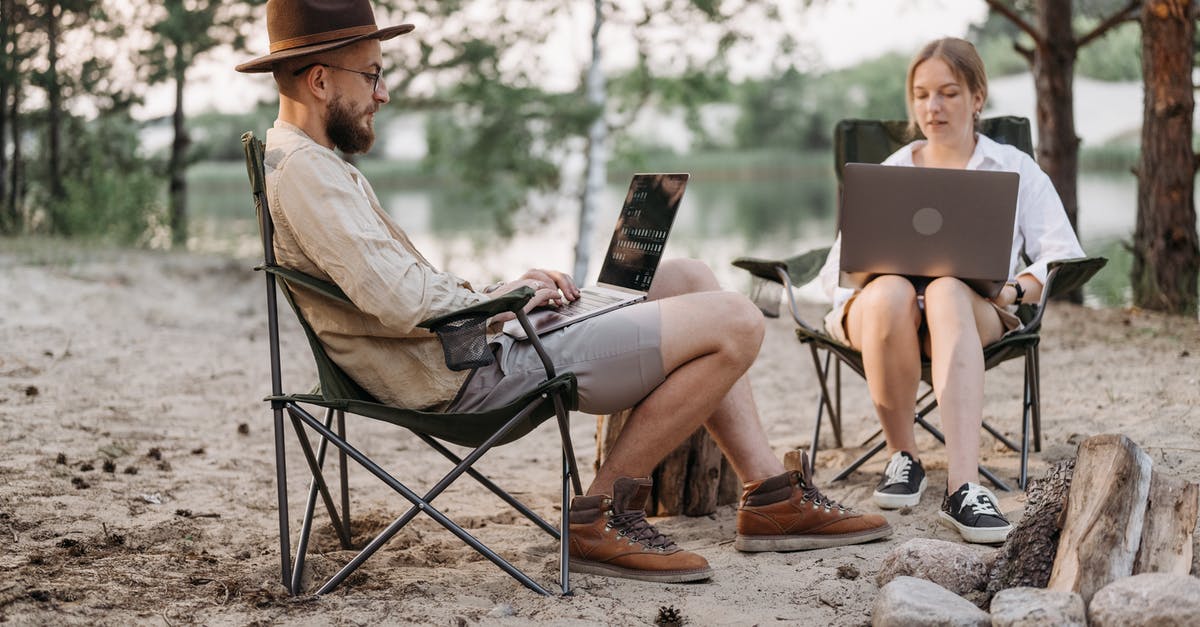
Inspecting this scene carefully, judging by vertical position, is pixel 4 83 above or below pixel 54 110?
above

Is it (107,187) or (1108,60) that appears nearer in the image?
(107,187)

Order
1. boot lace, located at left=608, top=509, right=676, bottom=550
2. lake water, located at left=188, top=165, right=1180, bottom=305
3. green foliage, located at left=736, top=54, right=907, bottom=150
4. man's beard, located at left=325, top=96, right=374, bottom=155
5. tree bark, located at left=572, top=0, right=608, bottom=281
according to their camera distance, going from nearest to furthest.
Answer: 1. man's beard, located at left=325, top=96, right=374, bottom=155
2. boot lace, located at left=608, top=509, right=676, bottom=550
3. tree bark, located at left=572, top=0, right=608, bottom=281
4. lake water, located at left=188, top=165, right=1180, bottom=305
5. green foliage, located at left=736, top=54, right=907, bottom=150

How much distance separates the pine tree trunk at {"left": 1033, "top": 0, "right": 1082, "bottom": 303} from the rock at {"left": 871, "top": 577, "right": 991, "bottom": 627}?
15.4 feet

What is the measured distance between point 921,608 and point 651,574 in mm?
643

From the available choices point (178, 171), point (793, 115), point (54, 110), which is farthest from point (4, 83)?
point (793, 115)

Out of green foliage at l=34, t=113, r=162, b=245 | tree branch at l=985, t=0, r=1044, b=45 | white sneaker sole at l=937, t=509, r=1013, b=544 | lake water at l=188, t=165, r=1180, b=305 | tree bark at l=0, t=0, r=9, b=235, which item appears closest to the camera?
white sneaker sole at l=937, t=509, r=1013, b=544

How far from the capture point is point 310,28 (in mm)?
2418

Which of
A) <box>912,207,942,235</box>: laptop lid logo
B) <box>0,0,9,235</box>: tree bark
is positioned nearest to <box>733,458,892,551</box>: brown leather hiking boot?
<box>912,207,942,235</box>: laptop lid logo

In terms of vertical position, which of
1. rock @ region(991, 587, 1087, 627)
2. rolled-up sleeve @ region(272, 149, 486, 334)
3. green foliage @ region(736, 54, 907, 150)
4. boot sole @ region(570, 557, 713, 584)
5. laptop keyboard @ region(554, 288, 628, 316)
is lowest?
boot sole @ region(570, 557, 713, 584)

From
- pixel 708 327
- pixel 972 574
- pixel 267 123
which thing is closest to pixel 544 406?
pixel 708 327

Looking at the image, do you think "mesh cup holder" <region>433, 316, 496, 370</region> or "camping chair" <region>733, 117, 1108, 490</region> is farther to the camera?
"camping chair" <region>733, 117, 1108, 490</region>

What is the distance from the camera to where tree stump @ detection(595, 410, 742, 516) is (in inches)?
127

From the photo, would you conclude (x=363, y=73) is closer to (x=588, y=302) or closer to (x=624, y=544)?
(x=588, y=302)

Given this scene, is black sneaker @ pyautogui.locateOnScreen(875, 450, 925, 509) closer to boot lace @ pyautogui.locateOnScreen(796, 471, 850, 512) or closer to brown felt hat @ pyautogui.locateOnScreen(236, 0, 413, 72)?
boot lace @ pyautogui.locateOnScreen(796, 471, 850, 512)
